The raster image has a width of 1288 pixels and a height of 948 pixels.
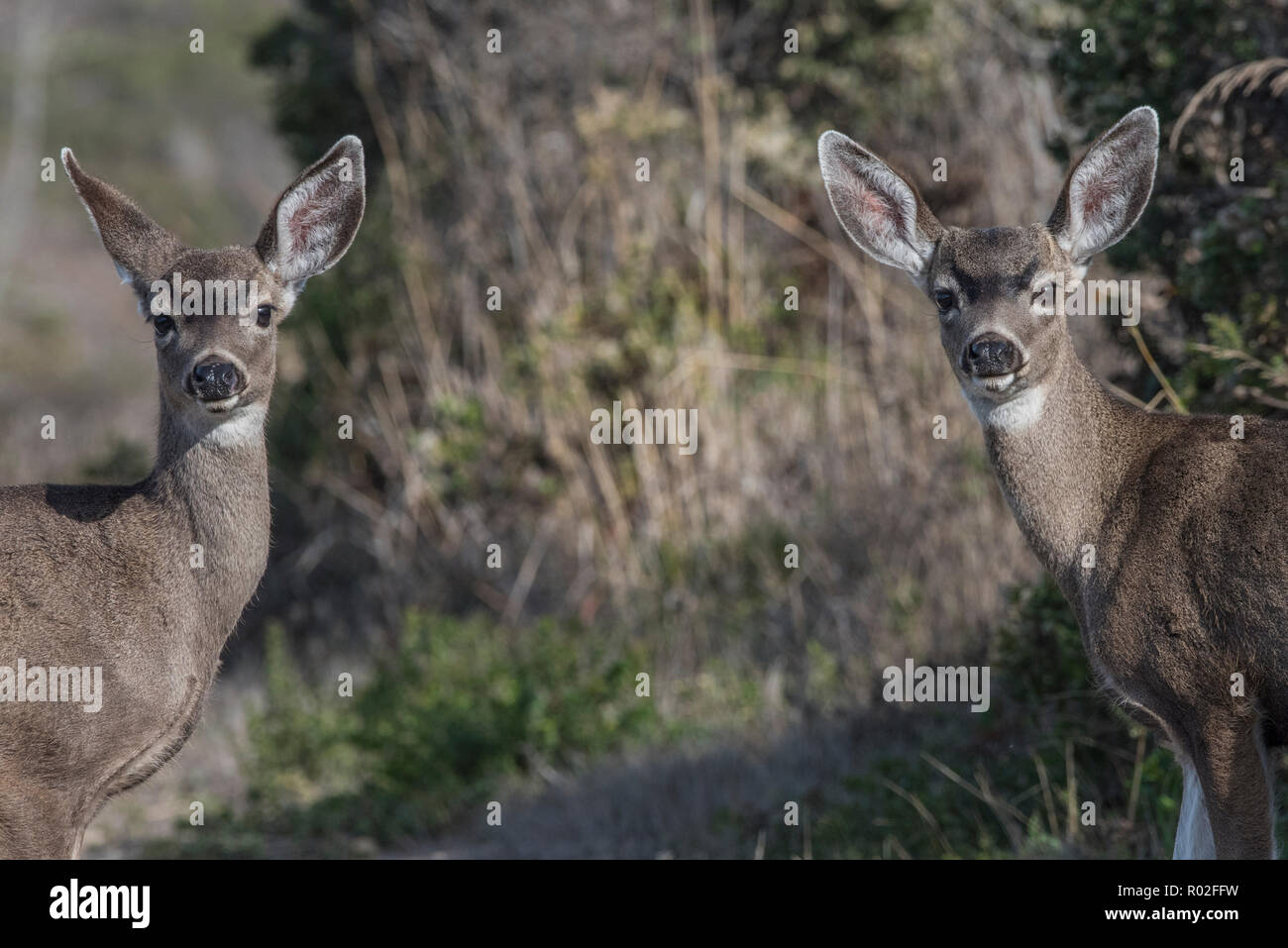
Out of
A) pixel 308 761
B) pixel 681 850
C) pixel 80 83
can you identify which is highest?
pixel 80 83

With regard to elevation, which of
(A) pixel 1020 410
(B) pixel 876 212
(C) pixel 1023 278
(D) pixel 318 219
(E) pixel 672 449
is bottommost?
(A) pixel 1020 410

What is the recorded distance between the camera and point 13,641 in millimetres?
5586

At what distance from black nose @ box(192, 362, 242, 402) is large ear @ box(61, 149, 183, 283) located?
2.04 ft

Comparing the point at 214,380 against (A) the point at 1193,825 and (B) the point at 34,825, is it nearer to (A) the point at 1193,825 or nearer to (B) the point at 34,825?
(B) the point at 34,825

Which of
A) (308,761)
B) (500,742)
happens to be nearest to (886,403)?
(500,742)

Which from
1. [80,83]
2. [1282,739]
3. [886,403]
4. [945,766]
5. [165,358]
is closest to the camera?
[1282,739]

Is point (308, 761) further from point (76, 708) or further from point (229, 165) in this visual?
point (229, 165)

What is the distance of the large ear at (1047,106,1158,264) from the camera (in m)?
5.77

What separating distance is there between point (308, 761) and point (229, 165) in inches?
1031

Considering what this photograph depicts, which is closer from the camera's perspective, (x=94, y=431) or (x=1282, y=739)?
(x=1282, y=739)

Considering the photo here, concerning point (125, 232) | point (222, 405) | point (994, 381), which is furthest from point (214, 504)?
point (994, 381)

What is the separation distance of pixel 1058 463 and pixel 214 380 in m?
2.97

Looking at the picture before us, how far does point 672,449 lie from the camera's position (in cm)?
1121

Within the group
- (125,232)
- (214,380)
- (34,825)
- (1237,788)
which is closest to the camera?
(1237,788)
